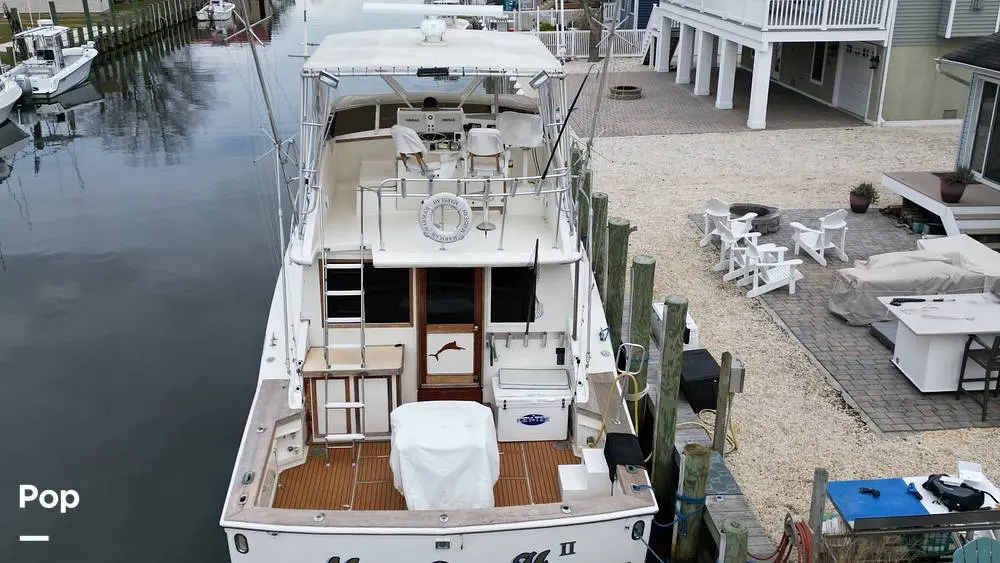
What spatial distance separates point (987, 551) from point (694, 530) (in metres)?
2.17

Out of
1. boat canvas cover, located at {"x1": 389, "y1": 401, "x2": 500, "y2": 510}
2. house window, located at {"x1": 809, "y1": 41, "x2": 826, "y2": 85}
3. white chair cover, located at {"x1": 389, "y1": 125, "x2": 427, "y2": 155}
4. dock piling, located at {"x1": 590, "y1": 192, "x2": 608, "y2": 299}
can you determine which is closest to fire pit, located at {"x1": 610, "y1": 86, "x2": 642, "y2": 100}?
house window, located at {"x1": 809, "y1": 41, "x2": 826, "y2": 85}

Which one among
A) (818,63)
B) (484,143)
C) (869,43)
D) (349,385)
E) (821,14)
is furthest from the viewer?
(818,63)

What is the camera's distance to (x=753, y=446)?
8734 millimetres

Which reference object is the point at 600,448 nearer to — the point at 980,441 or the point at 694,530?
the point at 694,530

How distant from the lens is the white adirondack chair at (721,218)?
13.1 metres

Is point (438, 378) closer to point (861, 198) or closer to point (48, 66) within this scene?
point (861, 198)

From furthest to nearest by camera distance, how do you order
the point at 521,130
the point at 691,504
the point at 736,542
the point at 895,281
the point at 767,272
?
the point at 767,272
the point at 895,281
the point at 521,130
the point at 691,504
the point at 736,542

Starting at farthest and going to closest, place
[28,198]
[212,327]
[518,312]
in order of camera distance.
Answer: [28,198], [212,327], [518,312]

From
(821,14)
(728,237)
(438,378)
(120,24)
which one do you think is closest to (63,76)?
(120,24)

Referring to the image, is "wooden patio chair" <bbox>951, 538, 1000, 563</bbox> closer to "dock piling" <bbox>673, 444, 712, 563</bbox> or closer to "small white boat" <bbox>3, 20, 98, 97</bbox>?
"dock piling" <bbox>673, 444, 712, 563</bbox>

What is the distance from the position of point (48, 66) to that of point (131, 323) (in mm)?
23173

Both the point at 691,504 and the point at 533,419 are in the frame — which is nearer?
the point at 691,504

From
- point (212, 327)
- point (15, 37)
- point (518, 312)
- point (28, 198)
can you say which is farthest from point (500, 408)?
point (15, 37)

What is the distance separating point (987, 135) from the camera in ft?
49.9
